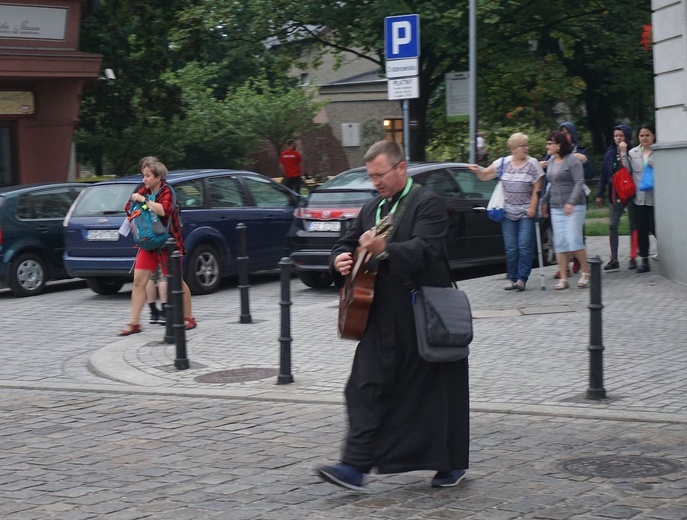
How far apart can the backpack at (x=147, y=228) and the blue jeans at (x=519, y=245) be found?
A: 389 centimetres

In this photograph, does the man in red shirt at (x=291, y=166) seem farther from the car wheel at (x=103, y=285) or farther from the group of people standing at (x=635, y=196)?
the group of people standing at (x=635, y=196)

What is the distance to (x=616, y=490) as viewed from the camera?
587 centimetres

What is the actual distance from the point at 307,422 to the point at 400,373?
6.60 feet

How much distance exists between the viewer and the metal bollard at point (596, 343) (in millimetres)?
7984

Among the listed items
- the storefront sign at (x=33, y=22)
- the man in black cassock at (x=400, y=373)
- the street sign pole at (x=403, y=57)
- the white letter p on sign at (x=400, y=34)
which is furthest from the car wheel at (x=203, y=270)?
the storefront sign at (x=33, y=22)

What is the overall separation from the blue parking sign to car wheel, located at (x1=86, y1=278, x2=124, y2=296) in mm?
4694

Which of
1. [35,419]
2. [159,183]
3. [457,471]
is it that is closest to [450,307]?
[457,471]

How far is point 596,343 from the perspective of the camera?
8.09 meters

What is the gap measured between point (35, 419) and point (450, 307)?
141 inches

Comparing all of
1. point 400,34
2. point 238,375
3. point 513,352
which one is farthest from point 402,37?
point 238,375

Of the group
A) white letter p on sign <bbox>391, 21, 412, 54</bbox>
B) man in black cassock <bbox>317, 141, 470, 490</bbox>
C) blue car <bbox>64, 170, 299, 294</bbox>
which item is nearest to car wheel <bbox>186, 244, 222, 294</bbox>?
blue car <bbox>64, 170, 299, 294</bbox>

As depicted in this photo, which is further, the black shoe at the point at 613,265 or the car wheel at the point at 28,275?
the car wheel at the point at 28,275

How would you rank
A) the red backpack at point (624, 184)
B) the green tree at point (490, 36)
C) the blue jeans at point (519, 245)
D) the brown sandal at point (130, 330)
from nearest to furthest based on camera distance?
the brown sandal at point (130, 330) < the blue jeans at point (519, 245) < the red backpack at point (624, 184) < the green tree at point (490, 36)

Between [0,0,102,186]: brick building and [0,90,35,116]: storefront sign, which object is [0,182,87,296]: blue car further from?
[0,90,35,116]: storefront sign
